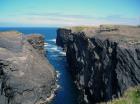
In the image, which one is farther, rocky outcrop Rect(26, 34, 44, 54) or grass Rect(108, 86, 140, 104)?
rocky outcrop Rect(26, 34, 44, 54)

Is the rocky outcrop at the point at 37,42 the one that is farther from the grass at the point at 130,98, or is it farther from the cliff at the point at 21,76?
the grass at the point at 130,98

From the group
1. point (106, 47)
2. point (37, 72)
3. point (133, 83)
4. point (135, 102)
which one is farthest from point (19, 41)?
point (135, 102)

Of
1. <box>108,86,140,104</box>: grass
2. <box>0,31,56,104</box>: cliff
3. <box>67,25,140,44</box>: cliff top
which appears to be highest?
<box>67,25,140,44</box>: cliff top

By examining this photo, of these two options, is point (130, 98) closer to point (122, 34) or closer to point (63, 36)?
point (122, 34)

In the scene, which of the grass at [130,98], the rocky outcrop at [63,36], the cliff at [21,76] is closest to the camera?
the grass at [130,98]

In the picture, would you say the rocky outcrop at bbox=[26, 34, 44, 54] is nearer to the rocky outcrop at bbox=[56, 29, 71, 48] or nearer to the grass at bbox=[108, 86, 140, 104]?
the rocky outcrop at bbox=[56, 29, 71, 48]

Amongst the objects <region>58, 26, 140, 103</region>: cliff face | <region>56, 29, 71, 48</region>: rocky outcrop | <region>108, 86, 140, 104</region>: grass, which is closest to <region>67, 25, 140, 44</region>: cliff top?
<region>58, 26, 140, 103</region>: cliff face

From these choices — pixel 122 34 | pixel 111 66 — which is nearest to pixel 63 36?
pixel 122 34

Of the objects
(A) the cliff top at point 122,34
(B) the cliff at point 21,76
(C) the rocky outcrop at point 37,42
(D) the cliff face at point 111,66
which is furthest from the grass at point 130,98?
(C) the rocky outcrop at point 37,42
